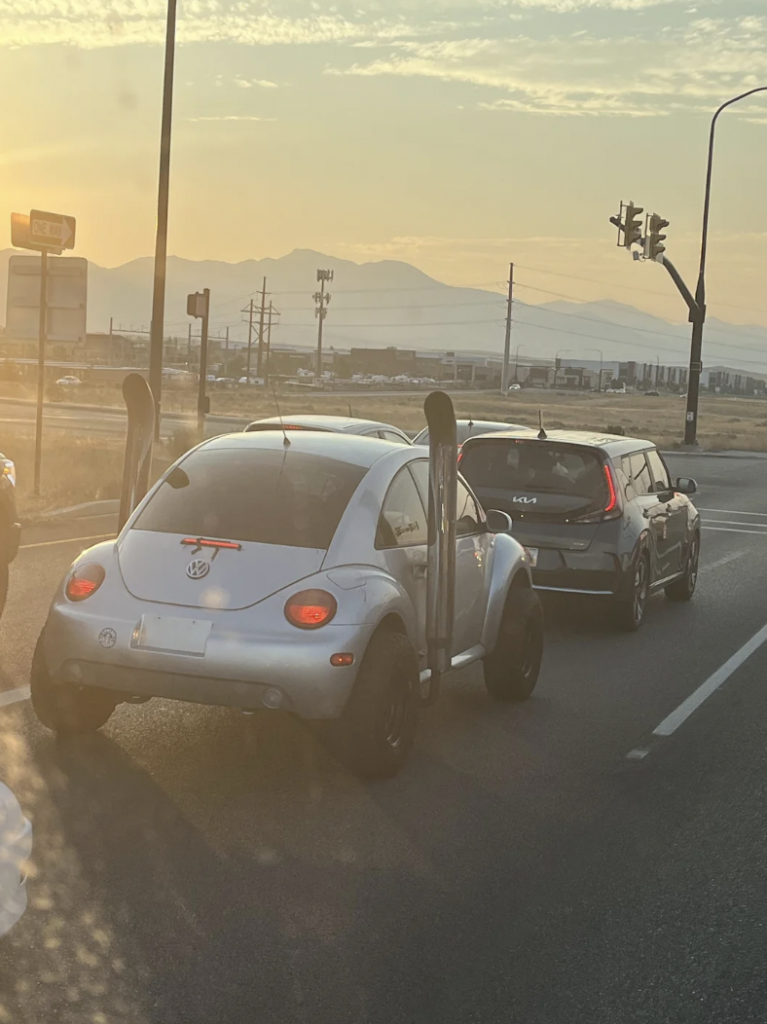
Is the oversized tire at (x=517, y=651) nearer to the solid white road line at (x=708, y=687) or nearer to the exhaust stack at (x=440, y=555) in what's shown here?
the solid white road line at (x=708, y=687)

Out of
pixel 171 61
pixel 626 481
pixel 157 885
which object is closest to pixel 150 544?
pixel 157 885

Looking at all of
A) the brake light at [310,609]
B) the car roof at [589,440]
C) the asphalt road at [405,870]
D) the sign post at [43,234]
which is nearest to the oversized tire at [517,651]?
the asphalt road at [405,870]

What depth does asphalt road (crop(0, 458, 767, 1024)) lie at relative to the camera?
14.1 feet

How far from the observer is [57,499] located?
20.0 metres

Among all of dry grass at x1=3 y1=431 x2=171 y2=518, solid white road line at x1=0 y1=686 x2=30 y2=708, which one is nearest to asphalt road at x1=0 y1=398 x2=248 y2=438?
dry grass at x1=3 y1=431 x2=171 y2=518

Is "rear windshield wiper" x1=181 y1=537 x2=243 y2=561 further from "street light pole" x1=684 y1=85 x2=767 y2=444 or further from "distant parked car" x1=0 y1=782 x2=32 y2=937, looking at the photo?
"street light pole" x1=684 y1=85 x2=767 y2=444

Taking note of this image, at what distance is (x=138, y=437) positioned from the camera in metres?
7.83

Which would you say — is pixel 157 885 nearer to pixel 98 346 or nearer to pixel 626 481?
pixel 626 481

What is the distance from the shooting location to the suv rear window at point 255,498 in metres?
6.76

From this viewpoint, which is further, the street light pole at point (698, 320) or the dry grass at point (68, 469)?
the street light pole at point (698, 320)

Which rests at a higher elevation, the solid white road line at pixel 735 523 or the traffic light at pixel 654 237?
the traffic light at pixel 654 237

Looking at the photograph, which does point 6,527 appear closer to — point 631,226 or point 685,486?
point 685,486

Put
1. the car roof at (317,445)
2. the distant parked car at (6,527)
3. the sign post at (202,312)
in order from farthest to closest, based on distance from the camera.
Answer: the sign post at (202,312), the distant parked car at (6,527), the car roof at (317,445)

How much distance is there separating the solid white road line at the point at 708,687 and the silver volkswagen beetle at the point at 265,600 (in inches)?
62.2
